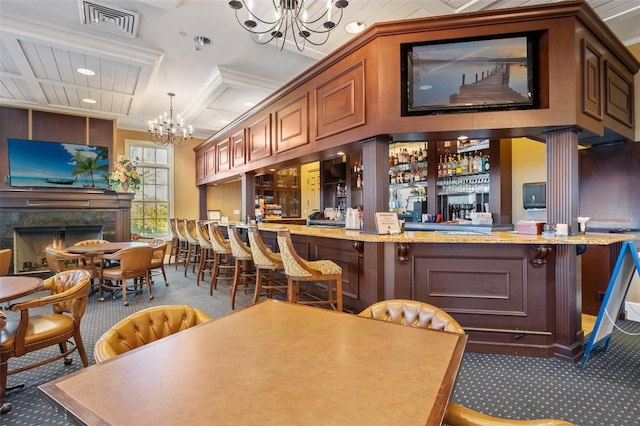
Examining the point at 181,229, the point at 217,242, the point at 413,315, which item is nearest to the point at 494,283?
the point at 413,315

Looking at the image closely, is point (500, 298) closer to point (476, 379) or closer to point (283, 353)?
point (476, 379)

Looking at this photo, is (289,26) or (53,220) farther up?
(289,26)

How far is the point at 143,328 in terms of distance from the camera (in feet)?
4.95

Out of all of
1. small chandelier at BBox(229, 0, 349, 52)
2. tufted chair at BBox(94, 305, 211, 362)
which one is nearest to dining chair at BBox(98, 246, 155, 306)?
small chandelier at BBox(229, 0, 349, 52)

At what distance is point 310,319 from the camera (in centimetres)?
150

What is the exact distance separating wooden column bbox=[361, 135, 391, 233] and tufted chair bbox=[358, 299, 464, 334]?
4.80 ft

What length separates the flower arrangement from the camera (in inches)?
247

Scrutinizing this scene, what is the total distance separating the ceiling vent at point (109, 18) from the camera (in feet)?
10.6

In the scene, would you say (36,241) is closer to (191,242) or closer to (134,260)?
(191,242)

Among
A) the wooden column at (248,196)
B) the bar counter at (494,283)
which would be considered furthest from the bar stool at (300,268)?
the wooden column at (248,196)

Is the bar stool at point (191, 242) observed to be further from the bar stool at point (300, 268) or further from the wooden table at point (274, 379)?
the wooden table at point (274, 379)

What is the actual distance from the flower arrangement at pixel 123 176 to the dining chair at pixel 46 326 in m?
4.09

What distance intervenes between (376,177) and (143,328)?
7.44 ft

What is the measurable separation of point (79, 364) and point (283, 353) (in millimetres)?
2601
